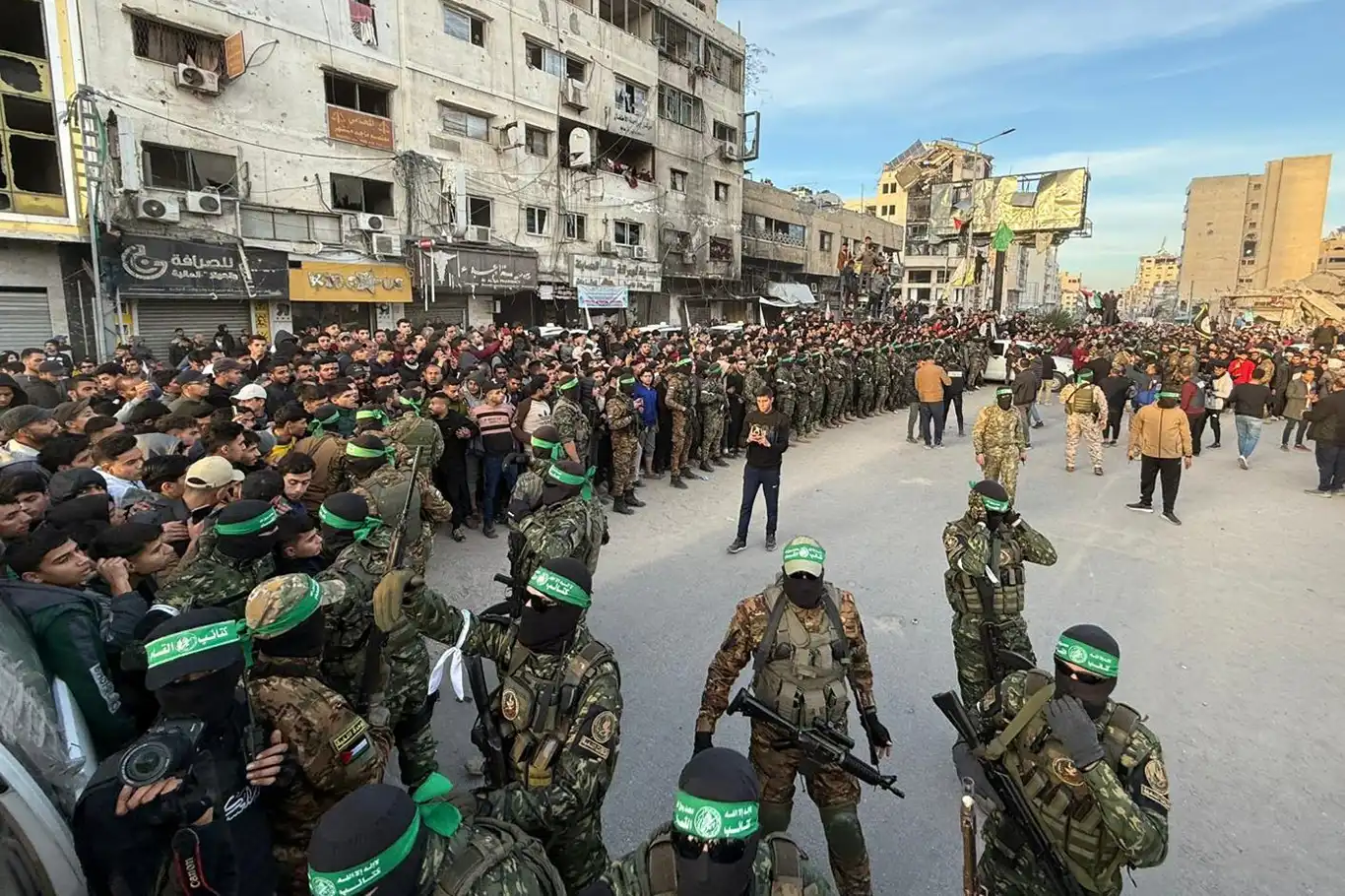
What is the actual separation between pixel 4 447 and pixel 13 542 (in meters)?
2.46

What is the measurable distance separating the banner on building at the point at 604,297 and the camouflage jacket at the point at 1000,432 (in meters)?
17.9

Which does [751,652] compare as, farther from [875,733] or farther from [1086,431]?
[1086,431]

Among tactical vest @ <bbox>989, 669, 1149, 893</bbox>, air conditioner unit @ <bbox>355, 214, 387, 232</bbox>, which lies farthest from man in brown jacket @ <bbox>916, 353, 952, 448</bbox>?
air conditioner unit @ <bbox>355, 214, 387, 232</bbox>

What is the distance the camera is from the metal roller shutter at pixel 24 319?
1347 cm

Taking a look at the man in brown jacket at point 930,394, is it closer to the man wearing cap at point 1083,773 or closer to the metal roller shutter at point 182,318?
the man wearing cap at point 1083,773

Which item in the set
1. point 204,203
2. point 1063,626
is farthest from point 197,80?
point 1063,626

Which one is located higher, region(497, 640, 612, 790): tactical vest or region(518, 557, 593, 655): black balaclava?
region(518, 557, 593, 655): black balaclava

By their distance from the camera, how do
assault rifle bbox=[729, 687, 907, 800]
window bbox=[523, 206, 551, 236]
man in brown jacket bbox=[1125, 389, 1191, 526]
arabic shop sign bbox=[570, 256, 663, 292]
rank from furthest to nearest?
arabic shop sign bbox=[570, 256, 663, 292]
window bbox=[523, 206, 551, 236]
man in brown jacket bbox=[1125, 389, 1191, 526]
assault rifle bbox=[729, 687, 907, 800]

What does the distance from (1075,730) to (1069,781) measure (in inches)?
10.5

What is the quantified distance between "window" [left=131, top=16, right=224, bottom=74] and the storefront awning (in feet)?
85.9

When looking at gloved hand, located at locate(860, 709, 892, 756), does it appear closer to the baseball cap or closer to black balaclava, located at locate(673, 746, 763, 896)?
black balaclava, located at locate(673, 746, 763, 896)

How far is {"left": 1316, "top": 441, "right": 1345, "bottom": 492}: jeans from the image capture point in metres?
10.1

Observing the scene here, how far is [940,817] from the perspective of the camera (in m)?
3.64

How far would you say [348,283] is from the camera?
725 inches
